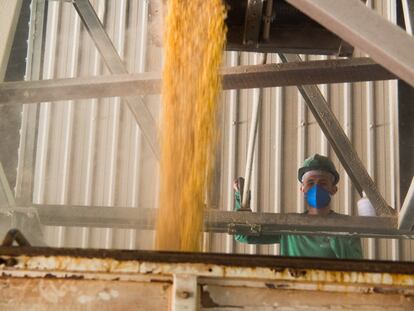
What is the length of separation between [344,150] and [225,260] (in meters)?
1.81

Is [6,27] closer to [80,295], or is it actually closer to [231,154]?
[80,295]

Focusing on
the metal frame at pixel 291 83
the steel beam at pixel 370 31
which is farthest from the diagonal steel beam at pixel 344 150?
the steel beam at pixel 370 31

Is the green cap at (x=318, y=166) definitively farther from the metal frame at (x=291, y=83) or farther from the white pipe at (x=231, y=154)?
the white pipe at (x=231, y=154)

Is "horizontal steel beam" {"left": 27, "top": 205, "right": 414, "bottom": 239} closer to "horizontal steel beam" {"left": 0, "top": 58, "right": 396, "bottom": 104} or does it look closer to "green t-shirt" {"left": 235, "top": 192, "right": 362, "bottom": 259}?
"green t-shirt" {"left": 235, "top": 192, "right": 362, "bottom": 259}

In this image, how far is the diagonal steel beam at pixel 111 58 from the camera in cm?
273

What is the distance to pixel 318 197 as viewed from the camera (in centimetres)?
326

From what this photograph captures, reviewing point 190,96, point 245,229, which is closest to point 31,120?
point 190,96

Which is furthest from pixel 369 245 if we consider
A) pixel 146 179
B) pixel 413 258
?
pixel 146 179

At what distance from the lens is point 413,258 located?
459cm

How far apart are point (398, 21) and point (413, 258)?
2400mm

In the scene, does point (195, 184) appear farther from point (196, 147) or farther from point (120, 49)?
point (120, 49)

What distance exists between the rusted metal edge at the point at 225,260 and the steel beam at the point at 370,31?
419mm

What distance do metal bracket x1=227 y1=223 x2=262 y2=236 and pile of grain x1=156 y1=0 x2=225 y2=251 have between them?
1.75 ft

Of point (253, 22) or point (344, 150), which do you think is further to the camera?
point (344, 150)
